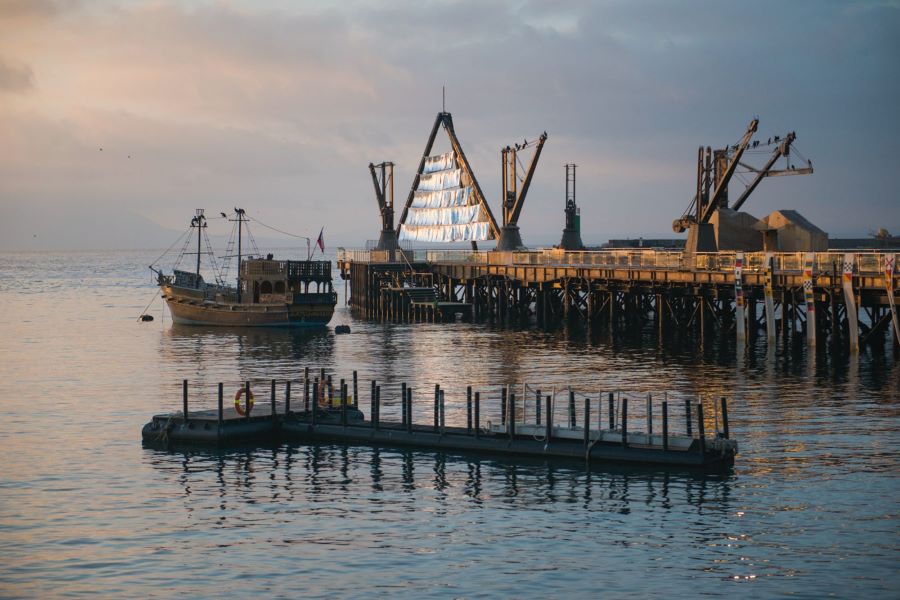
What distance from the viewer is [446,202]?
Answer: 13150cm

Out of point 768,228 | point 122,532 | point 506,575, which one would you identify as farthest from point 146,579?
point 768,228

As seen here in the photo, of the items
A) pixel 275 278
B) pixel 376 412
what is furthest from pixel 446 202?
pixel 376 412

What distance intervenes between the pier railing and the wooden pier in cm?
9

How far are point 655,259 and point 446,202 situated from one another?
54.8 m

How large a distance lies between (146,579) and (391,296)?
82.1 metres

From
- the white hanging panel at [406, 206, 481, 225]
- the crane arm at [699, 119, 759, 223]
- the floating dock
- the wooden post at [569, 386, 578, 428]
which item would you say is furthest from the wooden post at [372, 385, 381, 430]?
the white hanging panel at [406, 206, 481, 225]

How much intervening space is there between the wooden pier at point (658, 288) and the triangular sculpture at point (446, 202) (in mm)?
7538

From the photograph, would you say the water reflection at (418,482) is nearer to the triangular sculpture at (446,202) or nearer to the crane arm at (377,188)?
the triangular sculpture at (446,202)

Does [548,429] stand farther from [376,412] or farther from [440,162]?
[440,162]

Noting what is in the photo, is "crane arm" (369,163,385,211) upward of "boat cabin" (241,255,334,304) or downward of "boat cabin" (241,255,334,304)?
upward

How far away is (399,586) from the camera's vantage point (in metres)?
26.5

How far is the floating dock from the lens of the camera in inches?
1449

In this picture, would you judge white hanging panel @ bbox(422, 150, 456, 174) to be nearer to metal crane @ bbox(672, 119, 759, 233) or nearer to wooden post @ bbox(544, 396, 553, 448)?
metal crane @ bbox(672, 119, 759, 233)

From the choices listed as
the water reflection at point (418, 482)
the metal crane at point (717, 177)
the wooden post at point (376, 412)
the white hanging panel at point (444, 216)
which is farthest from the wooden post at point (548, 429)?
the white hanging panel at point (444, 216)
